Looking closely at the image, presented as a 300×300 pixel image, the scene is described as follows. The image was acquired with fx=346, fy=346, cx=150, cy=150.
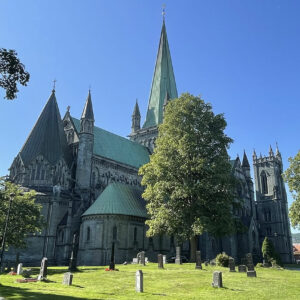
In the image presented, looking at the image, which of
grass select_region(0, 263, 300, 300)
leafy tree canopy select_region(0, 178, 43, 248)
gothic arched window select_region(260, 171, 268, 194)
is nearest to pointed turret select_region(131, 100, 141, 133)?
gothic arched window select_region(260, 171, 268, 194)

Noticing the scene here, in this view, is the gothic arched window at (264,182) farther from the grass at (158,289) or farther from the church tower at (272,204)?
the grass at (158,289)

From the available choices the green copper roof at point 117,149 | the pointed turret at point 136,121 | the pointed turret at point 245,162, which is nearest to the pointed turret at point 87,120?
the green copper roof at point 117,149

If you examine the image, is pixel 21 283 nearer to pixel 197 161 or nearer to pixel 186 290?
pixel 186 290

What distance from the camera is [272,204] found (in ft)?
263

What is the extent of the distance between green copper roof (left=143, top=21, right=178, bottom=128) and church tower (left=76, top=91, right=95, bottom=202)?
910 inches

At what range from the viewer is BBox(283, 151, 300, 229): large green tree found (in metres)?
31.2

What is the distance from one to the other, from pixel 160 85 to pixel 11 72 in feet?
202

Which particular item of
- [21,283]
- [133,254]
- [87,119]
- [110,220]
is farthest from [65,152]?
[21,283]

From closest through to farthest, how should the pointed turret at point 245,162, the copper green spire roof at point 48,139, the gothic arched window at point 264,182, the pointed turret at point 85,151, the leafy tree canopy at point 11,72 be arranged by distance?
the leafy tree canopy at point 11,72, the copper green spire roof at point 48,139, the pointed turret at point 85,151, the pointed turret at point 245,162, the gothic arched window at point 264,182

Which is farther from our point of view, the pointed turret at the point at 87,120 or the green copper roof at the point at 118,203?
the pointed turret at the point at 87,120

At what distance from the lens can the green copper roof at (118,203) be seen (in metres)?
40.2

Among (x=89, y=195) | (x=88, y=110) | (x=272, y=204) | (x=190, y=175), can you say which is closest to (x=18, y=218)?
(x=89, y=195)

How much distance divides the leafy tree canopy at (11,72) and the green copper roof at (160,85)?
5651 cm

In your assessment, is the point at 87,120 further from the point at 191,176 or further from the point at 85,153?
the point at 191,176
